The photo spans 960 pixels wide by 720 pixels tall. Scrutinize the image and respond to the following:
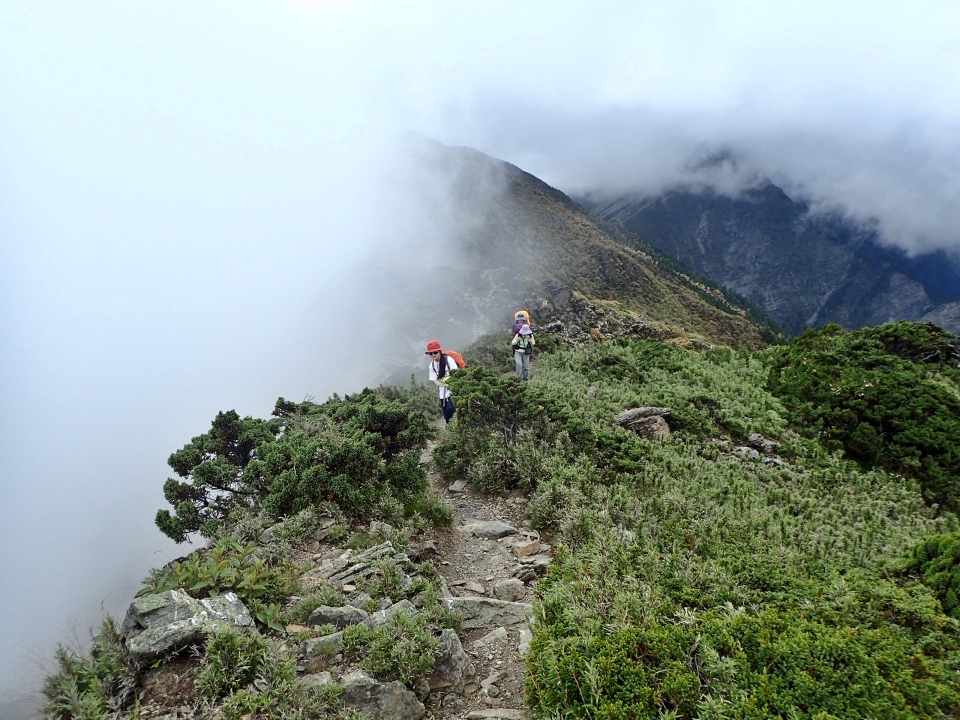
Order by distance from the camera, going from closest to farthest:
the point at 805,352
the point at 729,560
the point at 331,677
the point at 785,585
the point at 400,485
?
1. the point at 331,677
2. the point at 785,585
3. the point at 729,560
4. the point at 400,485
5. the point at 805,352

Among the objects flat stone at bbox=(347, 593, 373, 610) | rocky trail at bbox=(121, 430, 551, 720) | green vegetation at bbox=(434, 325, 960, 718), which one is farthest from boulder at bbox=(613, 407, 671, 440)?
flat stone at bbox=(347, 593, 373, 610)

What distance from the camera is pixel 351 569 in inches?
232

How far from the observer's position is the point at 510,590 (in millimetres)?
6062

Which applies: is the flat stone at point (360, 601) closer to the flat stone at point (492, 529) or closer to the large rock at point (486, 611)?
the large rock at point (486, 611)

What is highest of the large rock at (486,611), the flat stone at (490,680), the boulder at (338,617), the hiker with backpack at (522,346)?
the hiker with backpack at (522,346)

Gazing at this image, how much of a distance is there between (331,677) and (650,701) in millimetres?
2656

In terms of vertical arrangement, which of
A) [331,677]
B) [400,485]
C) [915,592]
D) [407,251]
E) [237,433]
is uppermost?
[407,251]

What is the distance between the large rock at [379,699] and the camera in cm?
397

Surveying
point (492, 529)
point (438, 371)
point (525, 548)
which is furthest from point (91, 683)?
point (438, 371)

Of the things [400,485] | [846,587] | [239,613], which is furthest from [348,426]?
[846,587]

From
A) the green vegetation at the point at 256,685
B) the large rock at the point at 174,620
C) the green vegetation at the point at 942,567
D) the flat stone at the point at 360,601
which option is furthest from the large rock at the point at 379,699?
the green vegetation at the point at 942,567

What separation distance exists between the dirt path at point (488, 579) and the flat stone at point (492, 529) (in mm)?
25

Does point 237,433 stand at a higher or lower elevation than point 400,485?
higher

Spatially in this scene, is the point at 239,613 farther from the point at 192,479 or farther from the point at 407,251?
the point at 407,251
